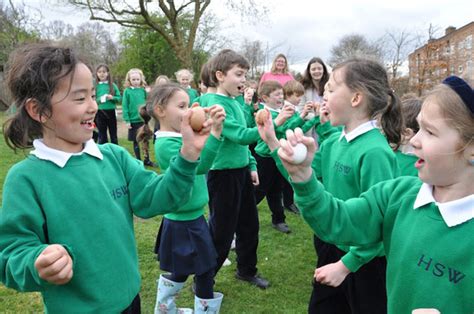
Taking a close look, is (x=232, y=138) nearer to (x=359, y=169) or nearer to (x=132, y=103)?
(x=359, y=169)

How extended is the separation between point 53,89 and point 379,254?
185 centimetres

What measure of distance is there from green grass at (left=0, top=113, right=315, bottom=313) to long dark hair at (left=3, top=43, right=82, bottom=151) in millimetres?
2147

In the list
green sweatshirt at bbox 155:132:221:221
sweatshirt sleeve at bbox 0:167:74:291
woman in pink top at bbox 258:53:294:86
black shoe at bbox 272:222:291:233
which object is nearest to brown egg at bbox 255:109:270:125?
green sweatshirt at bbox 155:132:221:221

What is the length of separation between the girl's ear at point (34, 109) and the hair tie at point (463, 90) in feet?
5.38

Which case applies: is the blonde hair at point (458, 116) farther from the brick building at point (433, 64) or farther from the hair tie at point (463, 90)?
the brick building at point (433, 64)

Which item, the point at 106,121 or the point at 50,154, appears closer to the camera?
the point at 50,154

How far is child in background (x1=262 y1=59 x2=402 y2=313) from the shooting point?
200 cm

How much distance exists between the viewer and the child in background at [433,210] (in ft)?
4.10

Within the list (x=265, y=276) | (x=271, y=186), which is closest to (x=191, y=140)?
(x=265, y=276)

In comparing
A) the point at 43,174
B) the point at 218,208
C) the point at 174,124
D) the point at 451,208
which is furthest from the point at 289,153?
the point at 218,208

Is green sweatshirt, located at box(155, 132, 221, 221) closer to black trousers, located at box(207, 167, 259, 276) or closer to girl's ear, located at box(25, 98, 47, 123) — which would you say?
black trousers, located at box(207, 167, 259, 276)

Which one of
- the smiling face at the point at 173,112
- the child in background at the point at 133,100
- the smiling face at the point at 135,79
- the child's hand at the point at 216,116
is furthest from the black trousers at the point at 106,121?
the child's hand at the point at 216,116

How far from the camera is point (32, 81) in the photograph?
156 cm

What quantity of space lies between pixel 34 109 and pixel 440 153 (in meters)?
1.63
